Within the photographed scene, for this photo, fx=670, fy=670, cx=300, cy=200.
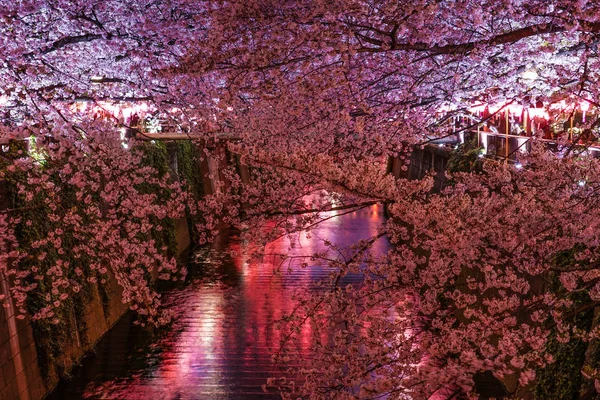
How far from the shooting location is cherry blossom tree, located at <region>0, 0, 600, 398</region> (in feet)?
18.0

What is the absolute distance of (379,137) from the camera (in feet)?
32.6

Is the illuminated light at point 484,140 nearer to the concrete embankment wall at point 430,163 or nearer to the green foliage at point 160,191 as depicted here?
the concrete embankment wall at point 430,163

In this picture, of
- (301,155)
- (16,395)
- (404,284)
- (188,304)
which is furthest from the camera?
(188,304)

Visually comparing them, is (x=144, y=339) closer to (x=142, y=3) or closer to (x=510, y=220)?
(x=142, y=3)

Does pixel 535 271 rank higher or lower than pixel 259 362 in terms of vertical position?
higher

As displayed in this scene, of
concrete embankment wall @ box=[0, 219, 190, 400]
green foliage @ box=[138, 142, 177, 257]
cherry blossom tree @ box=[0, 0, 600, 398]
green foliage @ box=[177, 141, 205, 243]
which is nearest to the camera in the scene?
cherry blossom tree @ box=[0, 0, 600, 398]

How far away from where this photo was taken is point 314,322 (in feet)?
22.0

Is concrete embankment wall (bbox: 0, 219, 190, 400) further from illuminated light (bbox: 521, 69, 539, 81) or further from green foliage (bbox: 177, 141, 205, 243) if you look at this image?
green foliage (bbox: 177, 141, 205, 243)

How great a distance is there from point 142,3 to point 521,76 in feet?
18.9

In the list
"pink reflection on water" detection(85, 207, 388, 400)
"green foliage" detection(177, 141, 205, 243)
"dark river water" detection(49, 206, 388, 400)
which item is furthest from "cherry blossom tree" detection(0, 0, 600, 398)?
"green foliage" detection(177, 141, 205, 243)

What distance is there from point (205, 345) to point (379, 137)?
6.33m

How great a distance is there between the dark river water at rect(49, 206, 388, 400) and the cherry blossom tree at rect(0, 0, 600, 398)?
5.40ft

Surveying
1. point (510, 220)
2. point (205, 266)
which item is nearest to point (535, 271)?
point (510, 220)

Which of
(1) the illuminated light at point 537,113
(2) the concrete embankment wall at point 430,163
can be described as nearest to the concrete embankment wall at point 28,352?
(2) the concrete embankment wall at point 430,163
